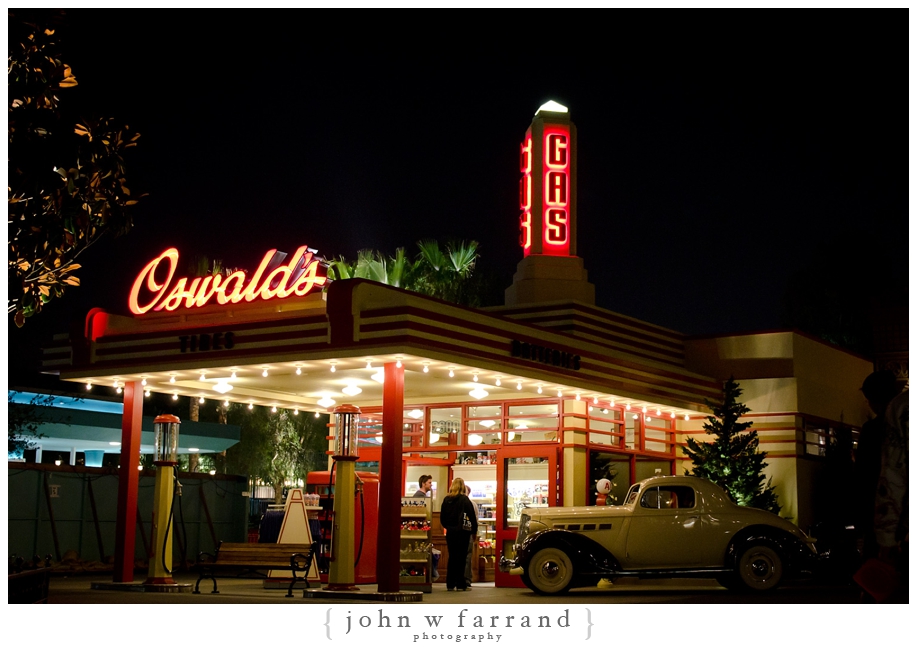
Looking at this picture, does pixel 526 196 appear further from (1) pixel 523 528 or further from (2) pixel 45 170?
(2) pixel 45 170

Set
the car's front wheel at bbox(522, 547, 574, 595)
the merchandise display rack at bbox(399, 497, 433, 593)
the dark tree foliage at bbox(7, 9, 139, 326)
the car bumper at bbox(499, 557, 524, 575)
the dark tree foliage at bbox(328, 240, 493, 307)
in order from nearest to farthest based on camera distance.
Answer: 1. the dark tree foliage at bbox(7, 9, 139, 326)
2. the car's front wheel at bbox(522, 547, 574, 595)
3. the car bumper at bbox(499, 557, 524, 575)
4. the merchandise display rack at bbox(399, 497, 433, 593)
5. the dark tree foliage at bbox(328, 240, 493, 307)

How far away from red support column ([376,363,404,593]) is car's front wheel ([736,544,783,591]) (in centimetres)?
518

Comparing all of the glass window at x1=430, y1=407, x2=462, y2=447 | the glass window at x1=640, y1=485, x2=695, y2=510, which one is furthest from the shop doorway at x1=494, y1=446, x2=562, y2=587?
the glass window at x1=640, y1=485, x2=695, y2=510

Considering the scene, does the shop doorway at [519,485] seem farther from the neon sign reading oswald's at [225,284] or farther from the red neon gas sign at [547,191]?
the neon sign reading oswald's at [225,284]

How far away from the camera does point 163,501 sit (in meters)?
17.6

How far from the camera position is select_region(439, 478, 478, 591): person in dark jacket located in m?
18.3

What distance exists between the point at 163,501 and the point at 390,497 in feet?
12.8

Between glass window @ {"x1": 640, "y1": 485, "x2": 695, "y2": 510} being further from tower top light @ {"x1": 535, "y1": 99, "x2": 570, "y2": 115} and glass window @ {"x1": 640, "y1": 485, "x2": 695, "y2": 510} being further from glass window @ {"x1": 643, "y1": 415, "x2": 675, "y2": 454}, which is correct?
tower top light @ {"x1": 535, "y1": 99, "x2": 570, "y2": 115}

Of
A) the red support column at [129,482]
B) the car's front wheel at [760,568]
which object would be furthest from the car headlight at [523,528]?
the red support column at [129,482]

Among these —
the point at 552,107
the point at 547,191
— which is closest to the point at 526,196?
the point at 547,191

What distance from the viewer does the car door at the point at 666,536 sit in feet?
55.9

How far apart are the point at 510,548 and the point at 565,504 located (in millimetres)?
1274

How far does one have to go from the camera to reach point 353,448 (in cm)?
1568

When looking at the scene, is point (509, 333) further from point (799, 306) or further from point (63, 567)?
point (799, 306)
